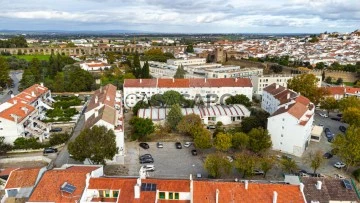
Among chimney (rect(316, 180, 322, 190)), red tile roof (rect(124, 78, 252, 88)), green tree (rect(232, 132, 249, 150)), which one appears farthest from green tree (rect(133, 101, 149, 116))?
chimney (rect(316, 180, 322, 190))

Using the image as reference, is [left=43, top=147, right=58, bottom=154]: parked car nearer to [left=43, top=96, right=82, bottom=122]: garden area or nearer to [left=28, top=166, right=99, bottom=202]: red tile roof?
[left=43, top=96, right=82, bottom=122]: garden area

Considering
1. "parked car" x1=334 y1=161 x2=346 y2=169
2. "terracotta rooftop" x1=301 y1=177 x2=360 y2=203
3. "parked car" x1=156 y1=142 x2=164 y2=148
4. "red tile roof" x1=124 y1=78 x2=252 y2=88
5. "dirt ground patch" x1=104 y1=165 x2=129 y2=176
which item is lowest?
"dirt ground patch" x1=104 y1=165 x2=129 y2=176

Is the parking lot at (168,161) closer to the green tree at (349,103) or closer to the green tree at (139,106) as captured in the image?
the green tree at (139,106)

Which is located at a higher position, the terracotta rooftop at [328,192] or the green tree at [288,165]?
the terracotta rooftop at [328,192]

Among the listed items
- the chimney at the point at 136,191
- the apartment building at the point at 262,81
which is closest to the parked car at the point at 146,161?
the chimney at the point at 136,191

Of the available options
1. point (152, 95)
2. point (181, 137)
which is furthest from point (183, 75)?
point (181, 137)

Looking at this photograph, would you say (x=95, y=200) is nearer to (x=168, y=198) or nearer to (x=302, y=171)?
(x=168, y=198)
